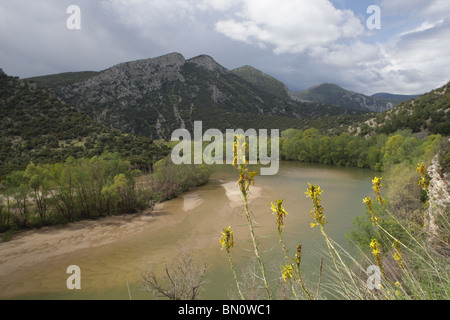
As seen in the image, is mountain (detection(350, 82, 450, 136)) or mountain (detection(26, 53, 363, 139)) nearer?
mountain (detection(350, 82, 450, 136))

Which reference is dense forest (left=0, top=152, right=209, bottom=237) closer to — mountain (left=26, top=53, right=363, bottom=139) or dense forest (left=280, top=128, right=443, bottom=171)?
dense forest (left=280, top=128, right=443, bottom=171)

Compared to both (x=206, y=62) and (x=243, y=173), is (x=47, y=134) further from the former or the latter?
(x=206, y=62)

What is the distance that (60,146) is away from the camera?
27391 millimetres

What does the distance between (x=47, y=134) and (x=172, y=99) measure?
78423 millimetres

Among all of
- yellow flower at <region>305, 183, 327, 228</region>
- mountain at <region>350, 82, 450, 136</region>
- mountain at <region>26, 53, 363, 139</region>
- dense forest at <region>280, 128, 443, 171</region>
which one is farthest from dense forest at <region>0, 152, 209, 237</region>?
mountain at <region>26, 53, 363, 139</region>

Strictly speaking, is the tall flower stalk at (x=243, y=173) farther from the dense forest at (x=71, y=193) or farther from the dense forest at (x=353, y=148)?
the dense forest at (x=353, y=148)

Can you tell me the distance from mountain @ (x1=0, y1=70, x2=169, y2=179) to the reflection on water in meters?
11.3

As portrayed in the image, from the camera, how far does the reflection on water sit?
11.2 metres

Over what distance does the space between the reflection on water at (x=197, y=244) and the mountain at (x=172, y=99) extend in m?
57.9

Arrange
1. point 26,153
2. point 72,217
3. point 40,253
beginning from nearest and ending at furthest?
1. point 40,253
2. point 72,217
3. point 26,153

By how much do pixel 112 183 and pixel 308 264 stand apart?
54.6 ft
